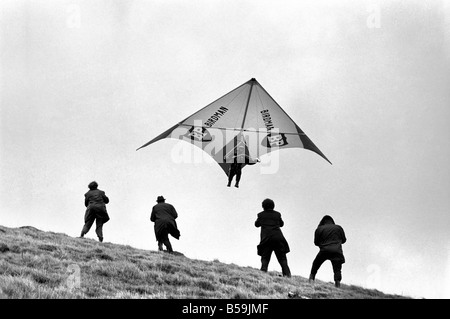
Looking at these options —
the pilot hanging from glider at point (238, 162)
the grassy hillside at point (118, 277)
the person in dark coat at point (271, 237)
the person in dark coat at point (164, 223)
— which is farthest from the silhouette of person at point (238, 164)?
the grassy hillside at point (118, 277)

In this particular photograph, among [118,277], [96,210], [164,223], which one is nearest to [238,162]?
[164,223]

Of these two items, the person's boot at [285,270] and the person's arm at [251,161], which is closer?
the person's boot at [285,270]

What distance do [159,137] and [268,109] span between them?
3663 mm

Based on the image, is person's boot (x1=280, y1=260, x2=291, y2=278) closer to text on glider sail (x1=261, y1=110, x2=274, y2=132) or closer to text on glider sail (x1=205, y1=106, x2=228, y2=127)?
text on glider sail (x1=261, y1=110, x2=274, y2=132)

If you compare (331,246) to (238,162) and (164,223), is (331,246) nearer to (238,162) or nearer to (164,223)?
(164,223)

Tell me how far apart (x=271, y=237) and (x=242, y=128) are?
6.30 m

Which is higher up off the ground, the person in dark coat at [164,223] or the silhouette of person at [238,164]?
the silhouette of person at [238,164]

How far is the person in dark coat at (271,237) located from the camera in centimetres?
1028

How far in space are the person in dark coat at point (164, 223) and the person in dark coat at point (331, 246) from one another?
3.61 m

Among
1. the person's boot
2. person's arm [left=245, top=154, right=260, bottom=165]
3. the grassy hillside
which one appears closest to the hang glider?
person's arm [left=245, top=154, right=260, bottom=165]

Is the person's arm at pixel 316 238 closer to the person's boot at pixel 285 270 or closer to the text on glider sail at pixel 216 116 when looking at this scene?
the person's boot at pixel 285 270

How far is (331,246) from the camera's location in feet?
31.5

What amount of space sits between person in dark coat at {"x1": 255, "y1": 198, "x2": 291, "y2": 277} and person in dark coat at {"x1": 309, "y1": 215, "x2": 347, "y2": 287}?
760 millimetres
